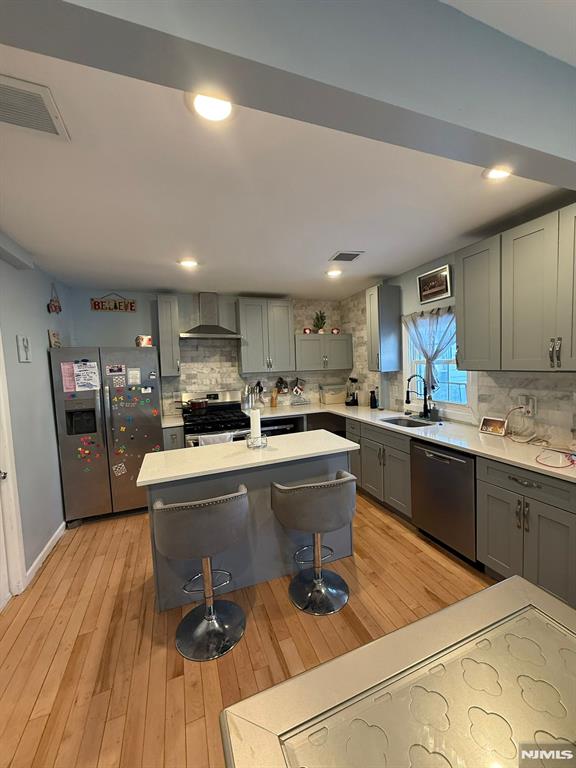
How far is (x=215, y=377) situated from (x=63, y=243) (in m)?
2.29

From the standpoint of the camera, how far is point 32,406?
263 cm

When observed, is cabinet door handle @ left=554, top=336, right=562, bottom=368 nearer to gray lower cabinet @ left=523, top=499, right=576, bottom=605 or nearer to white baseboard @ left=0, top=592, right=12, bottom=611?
gray lower cabinet @ left=523, top=499, right=576, bottom=605

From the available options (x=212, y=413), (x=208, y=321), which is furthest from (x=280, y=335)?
(x=212, y=413)

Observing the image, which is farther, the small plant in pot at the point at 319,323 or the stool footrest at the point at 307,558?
the small plant in pot at the point at 319,323

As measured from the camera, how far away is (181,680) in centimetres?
158

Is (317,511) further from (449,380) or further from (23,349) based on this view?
(23,349)

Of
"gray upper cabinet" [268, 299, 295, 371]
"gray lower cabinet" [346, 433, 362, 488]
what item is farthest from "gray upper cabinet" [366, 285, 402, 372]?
"gray upper cabinet" [268, 299, 295, 371]

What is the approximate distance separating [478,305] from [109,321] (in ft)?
13.0

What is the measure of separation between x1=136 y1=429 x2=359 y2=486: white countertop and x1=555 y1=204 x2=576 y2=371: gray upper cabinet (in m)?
1.42

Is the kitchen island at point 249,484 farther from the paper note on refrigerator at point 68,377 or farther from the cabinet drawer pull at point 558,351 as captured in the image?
the paper note on refrigerator at point 68,377

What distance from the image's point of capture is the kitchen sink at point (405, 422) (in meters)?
3.32

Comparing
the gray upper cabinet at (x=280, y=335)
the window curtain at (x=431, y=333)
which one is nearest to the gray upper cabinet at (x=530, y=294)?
the window curtain at (x=431, y=333)

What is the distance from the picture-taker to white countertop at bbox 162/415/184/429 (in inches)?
141

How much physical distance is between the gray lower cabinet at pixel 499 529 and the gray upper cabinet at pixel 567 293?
3.01 feet
